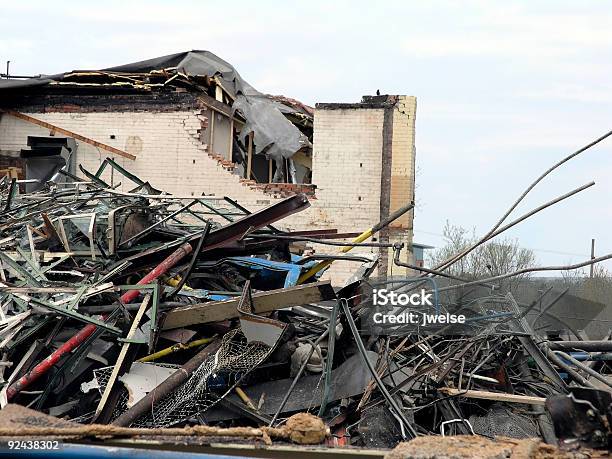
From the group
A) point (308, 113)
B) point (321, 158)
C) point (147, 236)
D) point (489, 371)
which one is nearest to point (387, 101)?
point (321, 158)

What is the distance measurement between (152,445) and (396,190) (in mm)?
13570

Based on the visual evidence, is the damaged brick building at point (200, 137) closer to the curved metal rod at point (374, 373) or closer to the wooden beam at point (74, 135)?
the wooden beam at point (74, 135)

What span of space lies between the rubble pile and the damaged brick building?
9.20 metres

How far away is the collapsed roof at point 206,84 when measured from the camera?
52.7 ft

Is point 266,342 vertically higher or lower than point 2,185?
lower

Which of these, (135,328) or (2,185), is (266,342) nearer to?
(135,328)

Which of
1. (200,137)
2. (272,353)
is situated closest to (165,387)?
(272,353)

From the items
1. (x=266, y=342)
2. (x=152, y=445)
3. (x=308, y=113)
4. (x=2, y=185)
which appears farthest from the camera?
(x=308, y=113)

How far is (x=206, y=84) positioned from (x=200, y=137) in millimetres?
1049

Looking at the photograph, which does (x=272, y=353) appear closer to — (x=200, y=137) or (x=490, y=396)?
(x=490, y=396)

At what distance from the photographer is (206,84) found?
1606cm

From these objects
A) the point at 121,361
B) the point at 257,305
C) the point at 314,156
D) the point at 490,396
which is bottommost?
the point at 490,396

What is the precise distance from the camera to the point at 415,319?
646 cm

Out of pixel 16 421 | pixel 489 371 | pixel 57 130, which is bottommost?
Result: pixel 489 371
